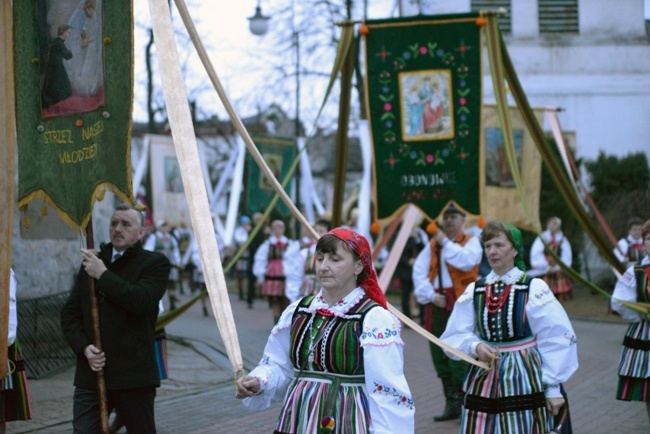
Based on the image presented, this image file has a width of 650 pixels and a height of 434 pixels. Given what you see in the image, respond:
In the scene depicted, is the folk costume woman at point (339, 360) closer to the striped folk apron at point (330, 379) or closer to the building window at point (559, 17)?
the striped folk apron at point (330, 379)

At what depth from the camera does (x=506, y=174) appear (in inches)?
603

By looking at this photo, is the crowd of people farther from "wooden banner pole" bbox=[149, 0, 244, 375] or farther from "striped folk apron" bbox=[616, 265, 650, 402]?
"wooden banner pole" bbox=[149, 0, 244, 375]

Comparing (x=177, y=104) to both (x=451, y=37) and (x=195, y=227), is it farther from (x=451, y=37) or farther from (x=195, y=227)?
(x=451, y=37)

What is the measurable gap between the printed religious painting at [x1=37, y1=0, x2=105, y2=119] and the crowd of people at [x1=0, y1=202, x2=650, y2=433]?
78 cm

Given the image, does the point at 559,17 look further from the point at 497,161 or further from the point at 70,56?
the point at 70,56

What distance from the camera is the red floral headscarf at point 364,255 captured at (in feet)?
12.5

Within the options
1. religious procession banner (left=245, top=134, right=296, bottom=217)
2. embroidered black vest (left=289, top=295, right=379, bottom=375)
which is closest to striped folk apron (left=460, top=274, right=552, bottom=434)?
embroidered black vest (left=289, top=295, right=379, bottom=375)

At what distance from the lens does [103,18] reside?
15.5ft

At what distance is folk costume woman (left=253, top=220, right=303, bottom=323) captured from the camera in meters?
12.5

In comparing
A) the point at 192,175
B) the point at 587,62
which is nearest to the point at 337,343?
the point at 192,175

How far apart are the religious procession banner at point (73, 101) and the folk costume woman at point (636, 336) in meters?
4.08

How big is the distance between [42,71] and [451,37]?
188 inches

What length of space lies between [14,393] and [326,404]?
2.78 metres

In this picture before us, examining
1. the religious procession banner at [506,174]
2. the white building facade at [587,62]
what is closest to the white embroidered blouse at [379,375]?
the religious procession banner at [506,174]
